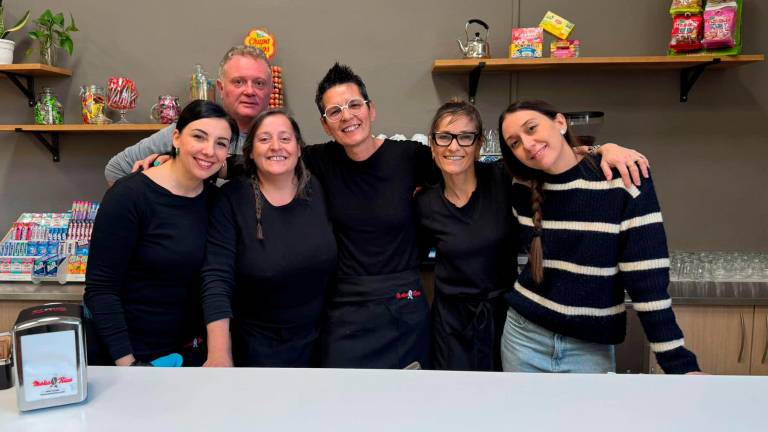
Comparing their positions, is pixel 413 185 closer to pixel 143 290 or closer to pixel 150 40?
pixel 143 290

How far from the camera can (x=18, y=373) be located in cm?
96

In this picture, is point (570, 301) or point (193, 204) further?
point (193, 204)

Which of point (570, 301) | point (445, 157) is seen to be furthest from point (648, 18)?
point (570, 301)

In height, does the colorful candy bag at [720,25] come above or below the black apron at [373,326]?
above

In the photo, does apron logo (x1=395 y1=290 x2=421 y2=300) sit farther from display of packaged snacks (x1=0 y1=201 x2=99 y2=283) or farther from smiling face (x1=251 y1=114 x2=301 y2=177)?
display of packaged snacks (x1=0 y1=201 x2=99 y2=283)

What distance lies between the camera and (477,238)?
172cm

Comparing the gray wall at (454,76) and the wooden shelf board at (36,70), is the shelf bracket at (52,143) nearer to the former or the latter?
the gray wall at (454,76)

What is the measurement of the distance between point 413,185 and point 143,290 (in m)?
0.92

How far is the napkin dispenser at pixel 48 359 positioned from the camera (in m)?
0.96

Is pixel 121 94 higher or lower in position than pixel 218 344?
higher

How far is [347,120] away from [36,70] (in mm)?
2010

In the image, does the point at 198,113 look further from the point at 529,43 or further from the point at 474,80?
the point at 529,43

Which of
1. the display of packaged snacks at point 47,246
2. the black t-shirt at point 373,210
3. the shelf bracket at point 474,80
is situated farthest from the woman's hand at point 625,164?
the display of packaged snacks at point 47,246

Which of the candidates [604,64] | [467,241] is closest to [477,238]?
[467,241]
